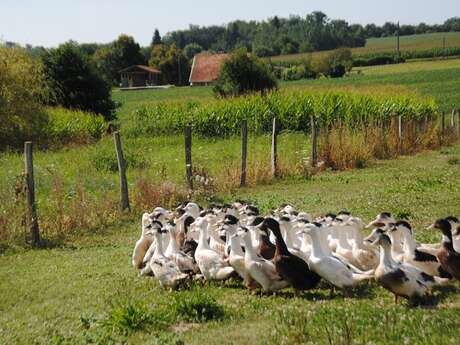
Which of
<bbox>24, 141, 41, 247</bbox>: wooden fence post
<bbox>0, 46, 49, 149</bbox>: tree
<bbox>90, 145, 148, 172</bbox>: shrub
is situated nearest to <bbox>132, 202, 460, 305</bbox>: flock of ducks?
<bbox>24, 141, 41, 247</bbox>: wooden fence post

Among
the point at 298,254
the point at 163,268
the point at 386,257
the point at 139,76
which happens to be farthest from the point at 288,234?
the point at 139,76

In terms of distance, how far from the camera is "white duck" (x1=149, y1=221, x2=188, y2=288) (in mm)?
9305

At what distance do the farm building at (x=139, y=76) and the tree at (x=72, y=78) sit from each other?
235 feet

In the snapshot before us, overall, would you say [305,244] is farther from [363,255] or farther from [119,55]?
[119,55]

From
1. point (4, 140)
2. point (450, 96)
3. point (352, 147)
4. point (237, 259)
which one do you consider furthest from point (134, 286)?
point (450, 96)

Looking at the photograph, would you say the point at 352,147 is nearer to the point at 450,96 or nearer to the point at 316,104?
the point at 316,104

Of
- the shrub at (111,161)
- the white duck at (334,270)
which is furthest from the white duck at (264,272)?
the shrub at (111,161)

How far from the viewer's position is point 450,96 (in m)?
54.0

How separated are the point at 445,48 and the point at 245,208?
105 m

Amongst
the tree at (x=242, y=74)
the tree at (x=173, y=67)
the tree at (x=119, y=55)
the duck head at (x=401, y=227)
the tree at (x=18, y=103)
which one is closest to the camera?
the duck head at (x=401, y=227)

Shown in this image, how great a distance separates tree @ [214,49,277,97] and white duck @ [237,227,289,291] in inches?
1325

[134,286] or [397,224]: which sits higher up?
[397,224]

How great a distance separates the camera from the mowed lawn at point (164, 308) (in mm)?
6789

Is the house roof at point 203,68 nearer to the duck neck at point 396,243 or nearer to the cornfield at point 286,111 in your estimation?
the cornfield at point 286,111
